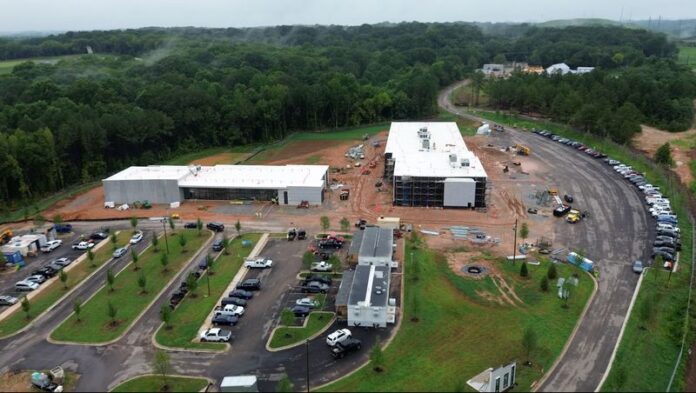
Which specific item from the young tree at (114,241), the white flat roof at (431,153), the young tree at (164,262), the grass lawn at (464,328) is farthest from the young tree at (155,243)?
the white flat roof at (431,153)

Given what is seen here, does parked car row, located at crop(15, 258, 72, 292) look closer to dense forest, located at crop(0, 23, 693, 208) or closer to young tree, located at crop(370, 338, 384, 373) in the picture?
dense forest, located at crop(0, 23, 693, 208)

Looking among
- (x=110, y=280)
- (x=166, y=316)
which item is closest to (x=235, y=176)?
(x=110, y=280)

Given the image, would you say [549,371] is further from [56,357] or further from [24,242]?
[24,242]

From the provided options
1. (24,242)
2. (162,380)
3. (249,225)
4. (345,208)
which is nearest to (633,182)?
(345,208)

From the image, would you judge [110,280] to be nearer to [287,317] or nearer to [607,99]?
[287,317]

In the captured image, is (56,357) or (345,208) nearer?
(56,357)

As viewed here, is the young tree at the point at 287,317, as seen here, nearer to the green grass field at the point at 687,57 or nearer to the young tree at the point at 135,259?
the young tree at the point at 135,259
